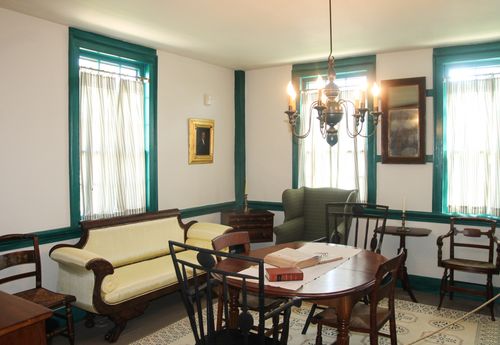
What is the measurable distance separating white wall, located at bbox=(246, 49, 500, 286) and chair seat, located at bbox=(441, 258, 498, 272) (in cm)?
46

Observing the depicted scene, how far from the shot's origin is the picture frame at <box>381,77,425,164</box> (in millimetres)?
4656

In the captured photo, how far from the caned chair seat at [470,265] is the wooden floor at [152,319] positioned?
1.50 ft

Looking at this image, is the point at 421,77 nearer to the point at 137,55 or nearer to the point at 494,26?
the point at 494,26

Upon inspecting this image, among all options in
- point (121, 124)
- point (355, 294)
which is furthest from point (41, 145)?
point (355, 294)

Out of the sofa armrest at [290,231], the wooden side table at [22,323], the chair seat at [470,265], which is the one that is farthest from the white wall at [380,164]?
the wooden side table at [22,323]

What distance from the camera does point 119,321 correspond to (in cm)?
342

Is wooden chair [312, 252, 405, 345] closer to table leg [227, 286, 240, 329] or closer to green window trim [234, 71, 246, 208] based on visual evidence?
table leg [227, 286, 240, 329]

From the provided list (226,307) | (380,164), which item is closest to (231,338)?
(226,307)

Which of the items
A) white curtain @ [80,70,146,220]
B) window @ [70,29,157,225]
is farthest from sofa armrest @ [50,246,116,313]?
white curtain @ [80,70,146,220]

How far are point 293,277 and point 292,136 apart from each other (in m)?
3.30

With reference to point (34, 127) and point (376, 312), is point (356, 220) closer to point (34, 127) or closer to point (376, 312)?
point (376, 312)

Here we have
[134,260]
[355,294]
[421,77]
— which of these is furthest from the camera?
[421,77]

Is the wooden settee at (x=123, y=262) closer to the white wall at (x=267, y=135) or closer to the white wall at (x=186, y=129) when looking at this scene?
the white wall at (x=186, y=129)

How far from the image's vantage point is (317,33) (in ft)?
13.1
